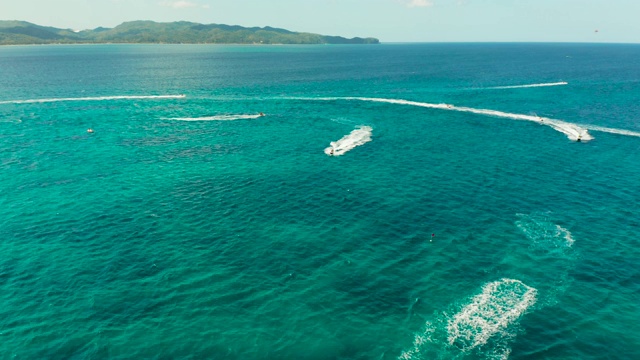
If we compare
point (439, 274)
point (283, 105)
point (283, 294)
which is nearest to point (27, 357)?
point (283, 294)

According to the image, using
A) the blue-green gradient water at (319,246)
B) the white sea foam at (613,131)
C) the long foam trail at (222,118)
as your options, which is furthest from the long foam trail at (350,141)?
the white sea foam at (613,131)

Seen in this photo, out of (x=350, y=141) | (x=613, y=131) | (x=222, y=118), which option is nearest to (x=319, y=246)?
(x=350, y=141)

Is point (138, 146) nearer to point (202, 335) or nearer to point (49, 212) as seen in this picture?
point (49, 212)

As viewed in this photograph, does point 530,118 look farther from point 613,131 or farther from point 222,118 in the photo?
point 222,118

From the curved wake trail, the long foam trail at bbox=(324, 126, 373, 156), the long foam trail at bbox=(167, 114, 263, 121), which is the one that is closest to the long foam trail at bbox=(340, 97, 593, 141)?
the long foam trail at bbox=(324, 126, 373, 156)

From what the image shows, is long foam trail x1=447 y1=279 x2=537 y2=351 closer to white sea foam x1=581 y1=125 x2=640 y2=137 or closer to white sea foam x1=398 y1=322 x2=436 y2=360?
white sea foam x1=398 y1=322 x2=436 y2=360
